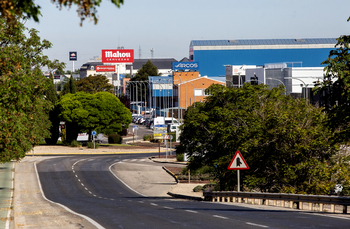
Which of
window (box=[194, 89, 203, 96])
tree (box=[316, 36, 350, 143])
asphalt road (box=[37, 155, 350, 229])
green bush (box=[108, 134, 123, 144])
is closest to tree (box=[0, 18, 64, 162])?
asphalt road (box=[37, 155, 350, 229])

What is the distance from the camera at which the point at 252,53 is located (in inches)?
5098

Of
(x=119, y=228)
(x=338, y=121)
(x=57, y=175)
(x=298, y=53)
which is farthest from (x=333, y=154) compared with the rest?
(x=298, y=53)

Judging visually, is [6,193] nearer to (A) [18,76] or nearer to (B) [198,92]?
(A) [18,76]

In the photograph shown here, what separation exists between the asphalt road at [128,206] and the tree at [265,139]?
3.86 meters

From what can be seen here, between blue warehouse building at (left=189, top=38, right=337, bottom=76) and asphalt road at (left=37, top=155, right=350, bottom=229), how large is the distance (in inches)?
2996

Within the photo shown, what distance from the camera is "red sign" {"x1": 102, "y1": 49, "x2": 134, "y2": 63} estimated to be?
504ft

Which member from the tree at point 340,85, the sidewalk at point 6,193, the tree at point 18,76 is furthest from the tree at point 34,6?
the sidewalk at point 6,193

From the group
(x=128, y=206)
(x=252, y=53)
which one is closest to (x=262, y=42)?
(x=252, y=53)

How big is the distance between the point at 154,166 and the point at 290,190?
2813cm

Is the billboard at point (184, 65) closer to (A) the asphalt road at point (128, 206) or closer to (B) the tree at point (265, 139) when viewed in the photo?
(A) the asphalt road at point (128, 206)

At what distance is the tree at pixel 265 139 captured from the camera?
918 inches

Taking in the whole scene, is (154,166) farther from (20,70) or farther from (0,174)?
(20,70)

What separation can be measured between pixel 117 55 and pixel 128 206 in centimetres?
13689

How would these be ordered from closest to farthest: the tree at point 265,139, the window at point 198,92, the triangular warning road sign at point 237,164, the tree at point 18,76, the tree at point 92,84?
1. the tree at point 18,76
2. the triangular warning road sign at point 237,164
3. the tree at point 265,139
4. the window at point 198,92
5. the tree at point 92,84
